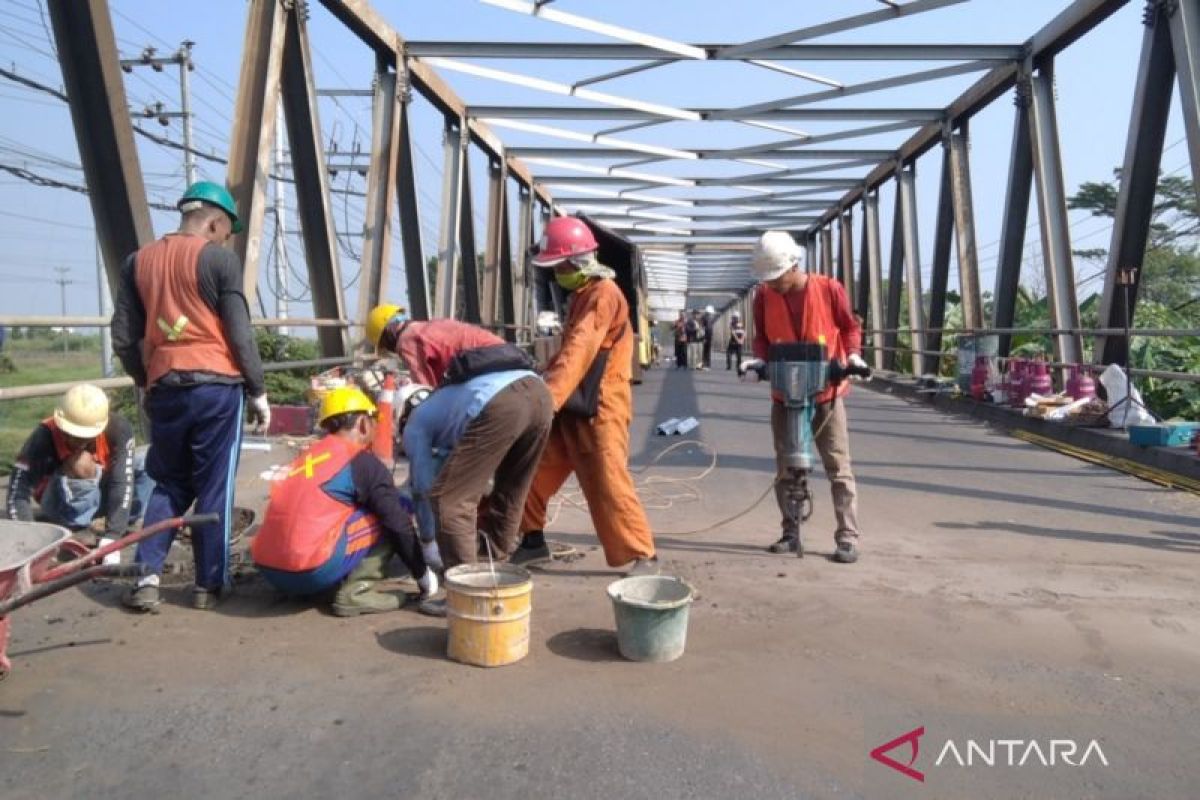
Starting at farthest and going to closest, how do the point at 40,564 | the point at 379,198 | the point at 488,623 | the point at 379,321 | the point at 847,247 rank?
the point at 847,247
the point at 379,198
the point at 379,321
the point at 488,623
the point at 40,564

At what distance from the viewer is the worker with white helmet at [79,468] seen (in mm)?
4734

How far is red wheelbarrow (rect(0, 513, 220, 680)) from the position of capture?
272 cm

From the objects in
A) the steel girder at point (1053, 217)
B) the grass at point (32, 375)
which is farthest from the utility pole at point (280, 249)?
the steel girder at point (1053, 217)

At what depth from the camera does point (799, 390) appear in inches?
194

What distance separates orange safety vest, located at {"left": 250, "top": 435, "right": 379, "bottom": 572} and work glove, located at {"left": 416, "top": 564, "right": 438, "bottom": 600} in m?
0.32

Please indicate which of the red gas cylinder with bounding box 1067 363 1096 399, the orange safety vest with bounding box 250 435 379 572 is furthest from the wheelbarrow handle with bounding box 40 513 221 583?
the red gas cylinder with bounding box 1067 363 1096 399

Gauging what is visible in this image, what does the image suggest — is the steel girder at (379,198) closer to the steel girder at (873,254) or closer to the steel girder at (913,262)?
the steel girder at (913,262)

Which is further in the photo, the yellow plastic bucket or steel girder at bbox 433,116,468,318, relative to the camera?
steel girder at bbox 433,116,468,318

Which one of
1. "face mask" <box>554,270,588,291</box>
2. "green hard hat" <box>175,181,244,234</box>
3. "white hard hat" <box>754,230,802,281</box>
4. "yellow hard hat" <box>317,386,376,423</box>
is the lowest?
"yellow hard hat" <box>317,386,376,423</box>

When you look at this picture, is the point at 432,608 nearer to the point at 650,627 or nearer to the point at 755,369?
the point at 650,627

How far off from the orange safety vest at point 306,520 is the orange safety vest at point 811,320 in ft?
7.93

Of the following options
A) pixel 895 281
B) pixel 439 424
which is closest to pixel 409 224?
pixel 439 424

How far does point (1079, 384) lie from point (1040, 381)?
99 centimetres

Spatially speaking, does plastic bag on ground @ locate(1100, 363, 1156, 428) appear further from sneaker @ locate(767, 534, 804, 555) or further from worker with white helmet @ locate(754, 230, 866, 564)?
sneaker @ locate(767, 534, 804, 555)
